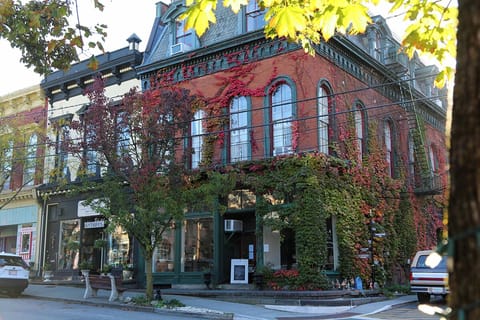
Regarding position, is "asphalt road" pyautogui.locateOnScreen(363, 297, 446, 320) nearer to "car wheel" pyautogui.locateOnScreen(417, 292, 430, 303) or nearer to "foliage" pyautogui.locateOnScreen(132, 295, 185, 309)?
"car wheel" pyautogui.locateOnScreen(417, 292, 430, 303)

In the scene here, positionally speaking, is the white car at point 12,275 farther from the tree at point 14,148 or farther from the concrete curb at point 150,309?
the tree at point 14,148

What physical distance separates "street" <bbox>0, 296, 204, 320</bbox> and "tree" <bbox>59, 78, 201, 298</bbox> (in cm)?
200

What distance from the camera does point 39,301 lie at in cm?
1952

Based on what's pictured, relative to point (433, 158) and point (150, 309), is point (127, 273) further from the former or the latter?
point (433, 158)

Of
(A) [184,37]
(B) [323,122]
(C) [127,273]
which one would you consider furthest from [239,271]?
(A) [184,37]

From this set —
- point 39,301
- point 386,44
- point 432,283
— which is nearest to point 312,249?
point 432,283

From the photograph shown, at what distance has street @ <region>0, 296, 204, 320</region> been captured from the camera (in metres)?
14.3

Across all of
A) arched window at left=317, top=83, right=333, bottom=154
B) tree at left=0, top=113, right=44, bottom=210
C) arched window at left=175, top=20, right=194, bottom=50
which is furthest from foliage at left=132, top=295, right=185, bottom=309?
arched window at left=175, top=20, right=194, bottom=50

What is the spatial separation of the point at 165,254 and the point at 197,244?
186 centimetres

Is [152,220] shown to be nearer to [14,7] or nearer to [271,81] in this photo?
[271,81]

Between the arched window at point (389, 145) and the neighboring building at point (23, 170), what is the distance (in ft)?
53.7

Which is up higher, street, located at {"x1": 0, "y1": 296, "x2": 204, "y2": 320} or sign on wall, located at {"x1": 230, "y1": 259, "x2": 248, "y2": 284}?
sign on wall, located at {"x1": 230, "y1": 259, "x2": 248, "y2": 284}

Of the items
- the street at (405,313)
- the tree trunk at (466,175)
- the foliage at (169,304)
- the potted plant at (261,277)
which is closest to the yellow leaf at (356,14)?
the tree trunk at (466,175)

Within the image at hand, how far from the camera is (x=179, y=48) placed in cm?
2378
